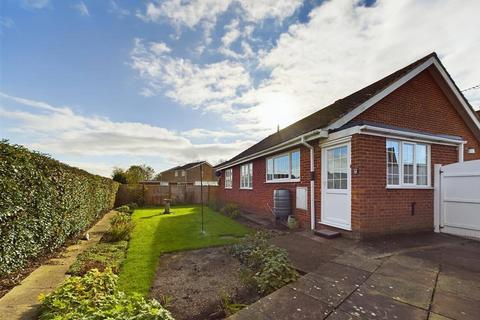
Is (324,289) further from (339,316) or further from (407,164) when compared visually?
(407,164)

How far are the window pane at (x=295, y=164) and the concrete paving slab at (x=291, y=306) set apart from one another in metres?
5.92

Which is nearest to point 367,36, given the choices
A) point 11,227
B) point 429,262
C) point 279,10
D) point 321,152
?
point 279,10

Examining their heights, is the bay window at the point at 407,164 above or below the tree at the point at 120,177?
above

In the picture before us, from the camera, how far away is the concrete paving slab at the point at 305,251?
4.75 m

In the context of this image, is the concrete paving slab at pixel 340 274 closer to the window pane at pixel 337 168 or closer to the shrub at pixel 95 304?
the shrub at pixel 95 304

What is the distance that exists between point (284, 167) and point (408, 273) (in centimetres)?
634

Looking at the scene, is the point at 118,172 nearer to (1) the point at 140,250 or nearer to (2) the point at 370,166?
(1) the point at 140,250

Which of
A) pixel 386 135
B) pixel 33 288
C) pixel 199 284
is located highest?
pixel 386 135

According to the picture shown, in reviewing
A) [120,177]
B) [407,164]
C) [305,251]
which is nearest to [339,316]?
[305,251]

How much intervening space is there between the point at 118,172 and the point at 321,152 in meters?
19.0

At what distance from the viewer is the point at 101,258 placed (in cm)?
559

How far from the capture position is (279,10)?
6.93 metres

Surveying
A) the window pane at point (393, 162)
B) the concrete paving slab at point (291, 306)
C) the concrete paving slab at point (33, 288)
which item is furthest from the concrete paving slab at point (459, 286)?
the concrete paving slab at point (33, 288)

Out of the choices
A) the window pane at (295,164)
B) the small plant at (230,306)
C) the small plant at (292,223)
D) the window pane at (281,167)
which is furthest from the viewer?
the window pane at (281,167)
